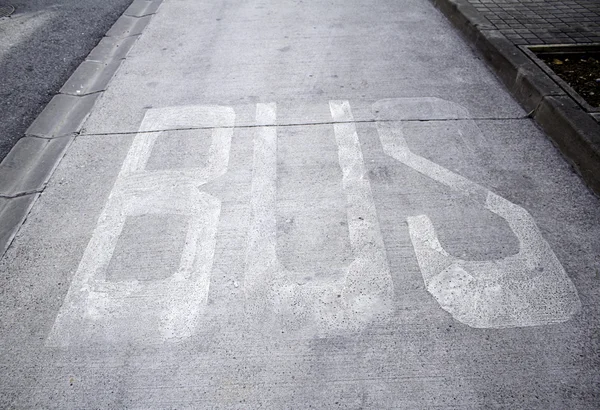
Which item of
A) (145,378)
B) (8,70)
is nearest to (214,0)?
(8,70)

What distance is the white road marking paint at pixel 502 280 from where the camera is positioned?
2551 mm

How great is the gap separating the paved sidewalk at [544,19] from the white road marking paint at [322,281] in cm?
319

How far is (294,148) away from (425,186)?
1.18 metres

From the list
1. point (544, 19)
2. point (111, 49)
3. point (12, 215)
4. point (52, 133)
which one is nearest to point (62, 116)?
point (52, 133)

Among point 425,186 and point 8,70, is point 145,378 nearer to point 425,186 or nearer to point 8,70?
point 425,186

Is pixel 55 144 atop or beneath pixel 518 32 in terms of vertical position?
beneath

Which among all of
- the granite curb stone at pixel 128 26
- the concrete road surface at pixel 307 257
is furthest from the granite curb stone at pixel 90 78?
the granite curb stone at pixel 128 26

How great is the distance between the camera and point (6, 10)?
688 cm

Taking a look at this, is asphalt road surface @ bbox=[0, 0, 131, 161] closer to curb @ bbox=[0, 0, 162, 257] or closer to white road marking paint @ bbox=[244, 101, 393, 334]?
curb @ bbox=[0, 0, 162, 257]

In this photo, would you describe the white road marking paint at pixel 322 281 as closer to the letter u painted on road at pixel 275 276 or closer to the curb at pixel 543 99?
the letter u painted on road at pixel 275 276

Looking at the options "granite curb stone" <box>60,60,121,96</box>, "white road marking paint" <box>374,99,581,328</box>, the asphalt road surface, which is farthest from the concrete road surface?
the asphalt road surface

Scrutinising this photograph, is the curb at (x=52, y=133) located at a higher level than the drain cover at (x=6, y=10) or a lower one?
lower

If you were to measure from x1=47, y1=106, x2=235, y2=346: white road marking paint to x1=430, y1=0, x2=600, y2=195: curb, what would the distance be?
285 centimetres

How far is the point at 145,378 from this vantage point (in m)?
2.30
